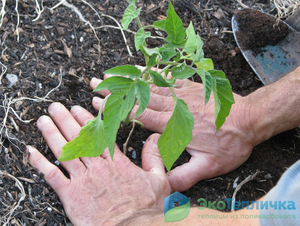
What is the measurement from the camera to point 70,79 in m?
1.62

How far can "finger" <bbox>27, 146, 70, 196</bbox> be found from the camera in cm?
130

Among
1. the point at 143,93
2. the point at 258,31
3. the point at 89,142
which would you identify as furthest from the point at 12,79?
the point at 258,31

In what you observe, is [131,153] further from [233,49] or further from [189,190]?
[233,49]

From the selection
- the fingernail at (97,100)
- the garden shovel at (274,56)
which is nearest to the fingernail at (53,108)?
the fingernail at (97,100)

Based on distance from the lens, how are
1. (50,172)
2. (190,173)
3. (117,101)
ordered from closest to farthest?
(117,101)
(50,172)
(190,173)

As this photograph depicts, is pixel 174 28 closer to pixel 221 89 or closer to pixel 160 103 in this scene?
pixel 221 89

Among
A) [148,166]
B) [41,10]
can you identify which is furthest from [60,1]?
[148,166]

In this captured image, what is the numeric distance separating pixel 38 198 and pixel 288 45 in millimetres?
1954

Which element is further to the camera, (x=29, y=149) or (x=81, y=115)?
(x=81, y=115)

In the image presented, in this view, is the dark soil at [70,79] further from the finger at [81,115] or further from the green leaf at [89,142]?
the green leaf at [89,142]

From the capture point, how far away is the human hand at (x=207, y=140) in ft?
4.72

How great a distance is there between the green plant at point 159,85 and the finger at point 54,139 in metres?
0.29

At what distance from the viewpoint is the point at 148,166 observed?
1.45 metres

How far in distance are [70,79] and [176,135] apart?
2.85 ft
